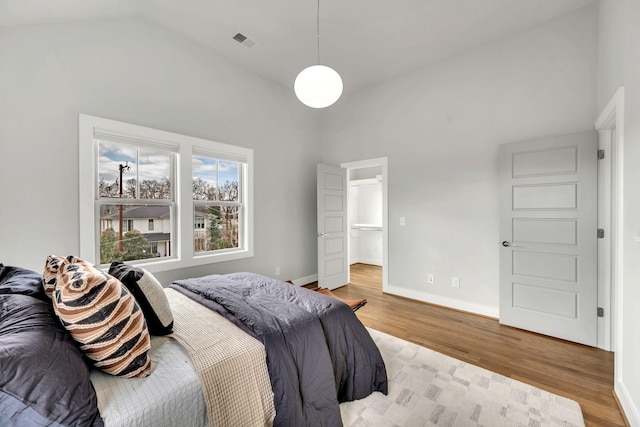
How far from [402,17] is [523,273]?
2.88m

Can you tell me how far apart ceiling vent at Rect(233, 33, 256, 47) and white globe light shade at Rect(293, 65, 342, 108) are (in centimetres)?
152

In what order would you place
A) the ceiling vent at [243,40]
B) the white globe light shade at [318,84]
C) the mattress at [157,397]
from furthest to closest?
the ceiling vent at [243,40], the white globe light shade at [318,84], the mattress at [157,397]

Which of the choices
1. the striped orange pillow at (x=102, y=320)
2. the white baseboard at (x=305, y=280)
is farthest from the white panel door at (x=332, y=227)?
the striped orange pillow at (x=102, y=320)

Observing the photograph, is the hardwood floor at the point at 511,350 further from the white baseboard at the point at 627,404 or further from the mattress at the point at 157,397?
the mattress at the point at 157,397

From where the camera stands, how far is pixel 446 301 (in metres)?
3.43

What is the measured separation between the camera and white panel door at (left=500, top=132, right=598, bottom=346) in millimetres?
2475

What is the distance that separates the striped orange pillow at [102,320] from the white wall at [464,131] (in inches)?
130

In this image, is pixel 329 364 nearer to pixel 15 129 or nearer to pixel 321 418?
pixel 321 418

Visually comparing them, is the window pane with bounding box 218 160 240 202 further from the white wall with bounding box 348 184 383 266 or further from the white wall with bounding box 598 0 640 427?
the white wall with bounding box 598 0 640 427

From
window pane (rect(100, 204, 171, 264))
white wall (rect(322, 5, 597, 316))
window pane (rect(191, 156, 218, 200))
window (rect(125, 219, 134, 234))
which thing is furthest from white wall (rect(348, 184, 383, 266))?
window (rect(125, 219, 134, 234))

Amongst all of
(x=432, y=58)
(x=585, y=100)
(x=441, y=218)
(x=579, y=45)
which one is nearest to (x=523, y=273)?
(x=441, y=218)

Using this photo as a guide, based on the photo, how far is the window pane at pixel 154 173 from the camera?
2865 millimetres

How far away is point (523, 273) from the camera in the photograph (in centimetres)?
280

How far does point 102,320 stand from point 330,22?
3.03 meters
